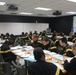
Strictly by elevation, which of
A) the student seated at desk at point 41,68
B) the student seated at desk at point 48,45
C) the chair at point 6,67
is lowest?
the chair at point 6,67

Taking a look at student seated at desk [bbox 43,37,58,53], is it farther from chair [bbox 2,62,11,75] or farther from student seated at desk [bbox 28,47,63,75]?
student seated at desk [bbox 28,47,63,75]

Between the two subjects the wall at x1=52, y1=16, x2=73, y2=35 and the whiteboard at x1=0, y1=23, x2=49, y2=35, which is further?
the wall at x1=52, y1=16, x2=73, y2=35

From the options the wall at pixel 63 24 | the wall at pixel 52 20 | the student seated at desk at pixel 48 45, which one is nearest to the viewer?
the student seated at desk at pixel 48 45

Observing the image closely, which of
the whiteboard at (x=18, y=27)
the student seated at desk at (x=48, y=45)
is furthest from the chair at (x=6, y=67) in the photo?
the whiteboard at (x=18, y=27)

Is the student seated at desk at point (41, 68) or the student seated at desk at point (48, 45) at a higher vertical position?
the student seated at desk at point (41, 68)

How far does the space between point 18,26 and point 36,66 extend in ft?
35.3

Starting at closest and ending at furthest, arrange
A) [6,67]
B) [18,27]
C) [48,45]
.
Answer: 1. [6,67]
2. [48,45]
3. [18,27]

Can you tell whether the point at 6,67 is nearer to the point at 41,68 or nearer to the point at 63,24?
the point at 41,68

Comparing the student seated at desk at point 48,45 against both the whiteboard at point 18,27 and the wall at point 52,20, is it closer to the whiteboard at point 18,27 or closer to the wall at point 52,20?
the whiteboard at point 18,27

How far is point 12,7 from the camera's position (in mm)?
6633

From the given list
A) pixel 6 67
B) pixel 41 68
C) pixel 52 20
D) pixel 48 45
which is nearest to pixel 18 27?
pixel 52 20

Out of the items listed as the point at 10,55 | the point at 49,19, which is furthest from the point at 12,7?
the point at 49,19

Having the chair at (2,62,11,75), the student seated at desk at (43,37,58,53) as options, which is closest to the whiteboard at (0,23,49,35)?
the student seated at desk at (43,37,58,53)

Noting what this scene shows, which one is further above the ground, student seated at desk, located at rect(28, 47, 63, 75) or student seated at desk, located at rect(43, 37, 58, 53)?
student seated at desk, located at rect(28, 47, 63, 75)
